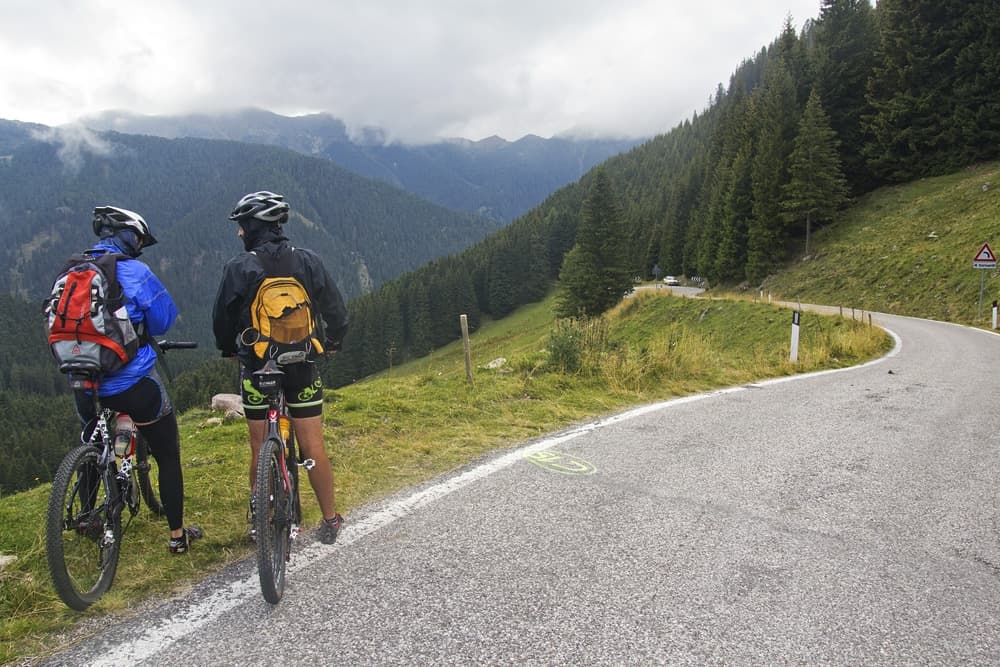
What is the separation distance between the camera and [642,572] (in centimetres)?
291

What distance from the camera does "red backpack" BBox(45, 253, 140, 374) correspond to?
274 centimetres

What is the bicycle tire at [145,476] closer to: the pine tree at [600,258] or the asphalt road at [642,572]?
the asphalt road at [642,572]

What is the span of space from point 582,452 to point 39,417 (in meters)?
126

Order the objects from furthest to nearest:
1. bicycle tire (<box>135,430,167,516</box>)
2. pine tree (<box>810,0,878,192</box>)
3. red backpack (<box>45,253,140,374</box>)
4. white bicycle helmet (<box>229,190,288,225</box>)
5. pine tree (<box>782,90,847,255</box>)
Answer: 1. pine tree (<box>810,0,878,192</box>)
2. pine tree (<box>782,90,847,255</box>)
3. bicycle tire (<box>135,430,167,516</box>)
4. white bicycle helmet (<box>229,190,288,225</box>)
5. red backpack (<box>45,253,140,374</box>)

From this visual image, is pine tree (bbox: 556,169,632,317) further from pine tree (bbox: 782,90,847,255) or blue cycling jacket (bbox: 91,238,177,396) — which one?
blue cycling jacket (bbox: 91,238,177,396)

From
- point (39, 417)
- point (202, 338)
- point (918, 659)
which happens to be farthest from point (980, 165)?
point (202, 338)

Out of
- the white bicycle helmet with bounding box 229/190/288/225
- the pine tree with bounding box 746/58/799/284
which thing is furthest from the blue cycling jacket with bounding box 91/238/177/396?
the pine tree with bounding box 746/58/799/284

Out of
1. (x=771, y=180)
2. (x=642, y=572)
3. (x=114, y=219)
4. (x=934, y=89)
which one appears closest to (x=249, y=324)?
(x=114, y=219)

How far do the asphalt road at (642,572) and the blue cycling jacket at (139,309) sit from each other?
1244 millimetres

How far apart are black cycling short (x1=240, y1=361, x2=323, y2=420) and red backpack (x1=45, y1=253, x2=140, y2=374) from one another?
0.65 meters

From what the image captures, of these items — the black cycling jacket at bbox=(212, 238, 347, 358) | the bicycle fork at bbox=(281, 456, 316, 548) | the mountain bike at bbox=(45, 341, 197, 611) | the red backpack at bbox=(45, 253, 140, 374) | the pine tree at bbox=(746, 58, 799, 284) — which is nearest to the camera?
the mountain bike at bbox=(45, 341, 197, 611)

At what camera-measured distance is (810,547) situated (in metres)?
3.21

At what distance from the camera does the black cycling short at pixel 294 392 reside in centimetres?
314

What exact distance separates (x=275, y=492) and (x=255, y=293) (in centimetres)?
115
